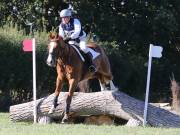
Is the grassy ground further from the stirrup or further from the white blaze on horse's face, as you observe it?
the stirrup

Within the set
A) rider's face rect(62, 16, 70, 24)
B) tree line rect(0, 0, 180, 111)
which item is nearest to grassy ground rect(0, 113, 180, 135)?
rider's face rect(62, 16, 70, 24)

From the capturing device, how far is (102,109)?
46.6ft

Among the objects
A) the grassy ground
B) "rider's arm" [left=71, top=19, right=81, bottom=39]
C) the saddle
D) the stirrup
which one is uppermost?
"rider's arm" [left=71, top=19, right=81, bottom=39]

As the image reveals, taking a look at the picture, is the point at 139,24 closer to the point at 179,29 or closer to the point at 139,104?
the point at 179,29

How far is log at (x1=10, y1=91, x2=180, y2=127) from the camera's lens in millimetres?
14172

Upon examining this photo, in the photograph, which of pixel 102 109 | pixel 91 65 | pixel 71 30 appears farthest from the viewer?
pixel 91 65

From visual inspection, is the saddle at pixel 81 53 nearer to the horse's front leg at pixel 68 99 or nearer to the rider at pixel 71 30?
the rider at pixel 71 30

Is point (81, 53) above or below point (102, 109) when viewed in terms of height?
above

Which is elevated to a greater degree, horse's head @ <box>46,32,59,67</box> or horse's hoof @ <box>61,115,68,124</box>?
horse's head @ <box>46,32,59,67</box>

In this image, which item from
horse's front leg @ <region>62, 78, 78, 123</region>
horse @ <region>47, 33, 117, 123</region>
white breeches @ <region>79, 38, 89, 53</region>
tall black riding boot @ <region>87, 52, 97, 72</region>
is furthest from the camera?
tall black riding boot @ <region>87, 52, 97, 72</region>

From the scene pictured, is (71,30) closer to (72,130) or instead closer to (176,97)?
(72,130)

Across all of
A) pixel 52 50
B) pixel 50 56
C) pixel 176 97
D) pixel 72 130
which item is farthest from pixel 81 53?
pixel 176 97

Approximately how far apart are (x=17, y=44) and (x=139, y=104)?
792cm

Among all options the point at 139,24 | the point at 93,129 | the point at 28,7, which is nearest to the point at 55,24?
the point at 28,7
